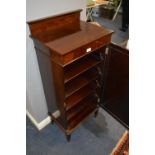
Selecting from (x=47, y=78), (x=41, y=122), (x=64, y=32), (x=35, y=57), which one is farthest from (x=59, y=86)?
(x=41, y=122)

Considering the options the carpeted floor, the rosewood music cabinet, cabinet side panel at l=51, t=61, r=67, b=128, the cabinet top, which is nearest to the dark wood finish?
the rosewood music cabinet

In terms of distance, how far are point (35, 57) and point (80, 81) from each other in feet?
1.46

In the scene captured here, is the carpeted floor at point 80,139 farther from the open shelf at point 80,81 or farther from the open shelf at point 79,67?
the open shelf at point 79,67

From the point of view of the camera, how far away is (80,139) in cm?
177

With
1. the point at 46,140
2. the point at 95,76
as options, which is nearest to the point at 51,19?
the point at 95,76

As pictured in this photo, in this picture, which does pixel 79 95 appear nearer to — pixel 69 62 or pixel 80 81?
pixel 80 81

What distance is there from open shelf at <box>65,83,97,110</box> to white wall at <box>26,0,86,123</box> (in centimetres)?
30

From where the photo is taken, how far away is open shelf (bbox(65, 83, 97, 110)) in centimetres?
152

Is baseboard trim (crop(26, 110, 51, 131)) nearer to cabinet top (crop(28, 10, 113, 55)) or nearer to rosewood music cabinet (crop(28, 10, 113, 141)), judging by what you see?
rosewood music cabinet (crop(28, 10, 113, 141))

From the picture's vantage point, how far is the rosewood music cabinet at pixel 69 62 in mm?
1219

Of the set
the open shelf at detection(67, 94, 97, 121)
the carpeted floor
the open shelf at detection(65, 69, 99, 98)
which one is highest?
the open shelf at detection(65, 69, 99, 98)

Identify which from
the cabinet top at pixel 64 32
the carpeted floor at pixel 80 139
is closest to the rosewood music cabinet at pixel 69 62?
the cabinet top at pixel 64 32
